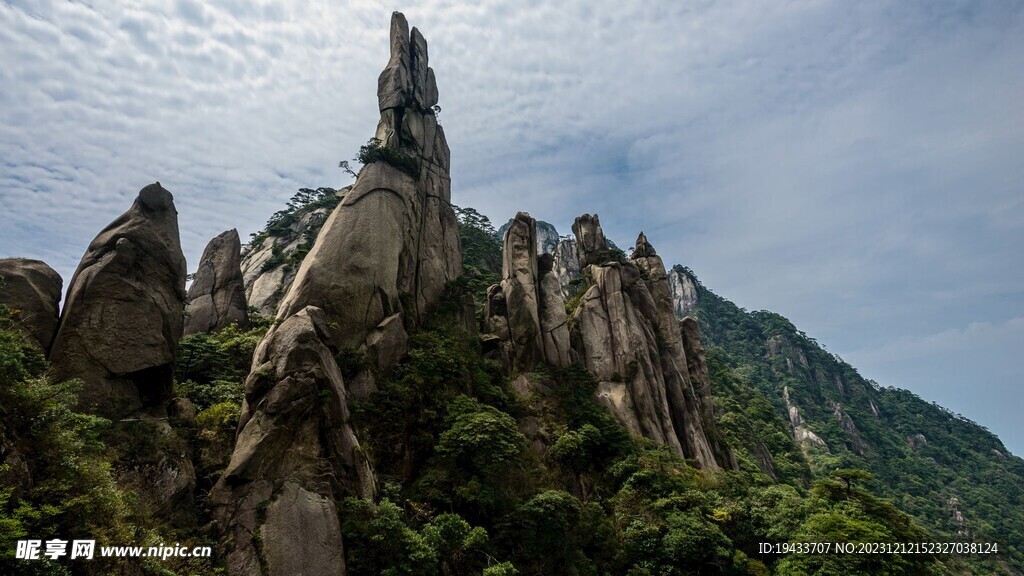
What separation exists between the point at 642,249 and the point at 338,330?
3224 cm

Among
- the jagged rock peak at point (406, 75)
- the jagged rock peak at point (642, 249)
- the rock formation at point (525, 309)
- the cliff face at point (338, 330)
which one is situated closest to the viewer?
the cliff face at point (338, 330)

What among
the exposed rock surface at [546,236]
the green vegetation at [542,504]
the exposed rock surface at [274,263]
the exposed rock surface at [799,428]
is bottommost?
the green vegetation at [542,504]

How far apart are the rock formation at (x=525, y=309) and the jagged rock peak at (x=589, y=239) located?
718 cm

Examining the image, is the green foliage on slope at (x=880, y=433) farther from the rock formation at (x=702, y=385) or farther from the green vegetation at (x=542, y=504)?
the green vegetation at (x=542, y=504)

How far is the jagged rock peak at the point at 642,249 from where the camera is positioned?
147ft

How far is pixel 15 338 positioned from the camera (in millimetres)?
11859

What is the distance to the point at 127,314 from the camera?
15125 millimetres

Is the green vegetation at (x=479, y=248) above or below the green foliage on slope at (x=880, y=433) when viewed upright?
above

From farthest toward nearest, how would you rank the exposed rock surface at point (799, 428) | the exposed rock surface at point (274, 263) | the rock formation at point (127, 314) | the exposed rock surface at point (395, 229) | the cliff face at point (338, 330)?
the exposed rock surface at point (799, 428)
the exposed rock surface at point (274, 263)
the exposed rock surface at point (395, 229)
the rock formation at point (127, 314)
the cliff face at point (338, 330)

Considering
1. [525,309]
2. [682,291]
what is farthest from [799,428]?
[525,309]

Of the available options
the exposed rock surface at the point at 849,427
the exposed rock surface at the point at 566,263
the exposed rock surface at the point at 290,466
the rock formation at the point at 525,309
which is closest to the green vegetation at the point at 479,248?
the rock formation at the point at 525,309

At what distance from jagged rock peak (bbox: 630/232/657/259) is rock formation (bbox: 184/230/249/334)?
3317cm

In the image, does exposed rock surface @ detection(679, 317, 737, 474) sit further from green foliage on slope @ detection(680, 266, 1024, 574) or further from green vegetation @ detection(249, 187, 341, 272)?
green vegetation @ detection(249, 187, 341, 272)

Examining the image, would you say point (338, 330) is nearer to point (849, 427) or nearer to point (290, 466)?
point (290, 466)
